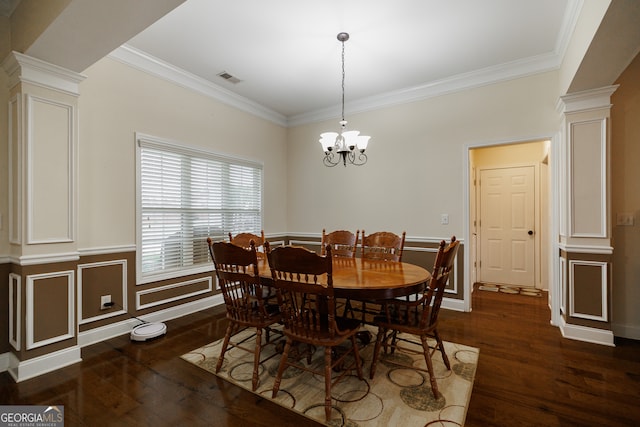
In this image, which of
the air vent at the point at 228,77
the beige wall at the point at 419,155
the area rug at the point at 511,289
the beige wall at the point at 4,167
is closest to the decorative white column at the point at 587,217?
the beige wall at the point at 419,155

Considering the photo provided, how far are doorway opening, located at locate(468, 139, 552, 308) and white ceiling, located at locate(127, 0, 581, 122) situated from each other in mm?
1642

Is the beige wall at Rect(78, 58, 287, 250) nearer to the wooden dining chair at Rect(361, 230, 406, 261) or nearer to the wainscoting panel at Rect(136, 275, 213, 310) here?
the wainscoting panel at Rect(136, 275, 213, 310)

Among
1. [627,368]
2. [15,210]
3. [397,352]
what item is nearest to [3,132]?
[15,210]

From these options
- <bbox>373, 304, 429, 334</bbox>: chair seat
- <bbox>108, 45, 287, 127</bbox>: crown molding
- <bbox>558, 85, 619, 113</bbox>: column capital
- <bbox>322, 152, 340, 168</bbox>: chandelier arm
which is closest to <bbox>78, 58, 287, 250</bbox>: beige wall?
<bbox>108, 45, 287, 127</bbox>: crown molding

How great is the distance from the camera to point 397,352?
8.50 ft

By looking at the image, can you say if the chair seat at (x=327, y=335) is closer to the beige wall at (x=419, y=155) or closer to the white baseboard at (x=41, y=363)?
the white baseboard at (x=41, y=363)

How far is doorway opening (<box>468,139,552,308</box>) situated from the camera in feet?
15.2

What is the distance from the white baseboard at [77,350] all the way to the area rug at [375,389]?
2.98 ft

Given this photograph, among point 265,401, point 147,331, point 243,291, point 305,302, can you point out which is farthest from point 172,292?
point 305,302

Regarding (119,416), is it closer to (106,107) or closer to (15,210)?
(15,210)

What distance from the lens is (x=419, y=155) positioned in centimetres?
403

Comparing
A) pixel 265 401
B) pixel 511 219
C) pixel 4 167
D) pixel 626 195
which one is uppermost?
pixel 4 167

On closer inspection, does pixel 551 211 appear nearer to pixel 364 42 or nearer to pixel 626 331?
pixel 626 331

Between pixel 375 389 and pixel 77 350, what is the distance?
8.02ft
